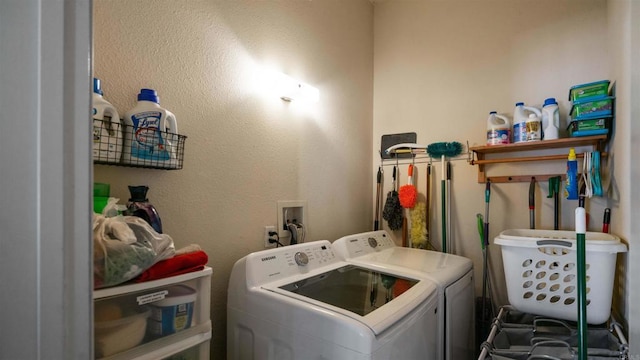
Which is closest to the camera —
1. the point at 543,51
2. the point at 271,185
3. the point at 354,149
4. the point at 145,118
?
the point at 145,118

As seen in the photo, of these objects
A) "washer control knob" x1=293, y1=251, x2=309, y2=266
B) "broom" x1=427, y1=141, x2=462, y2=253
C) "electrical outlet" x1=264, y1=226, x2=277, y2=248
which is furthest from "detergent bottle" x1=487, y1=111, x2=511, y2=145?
"electrical outlet" x1=264, y1=226, x2=277, y2=248

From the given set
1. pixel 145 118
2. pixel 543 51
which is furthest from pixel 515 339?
pixel 145 118

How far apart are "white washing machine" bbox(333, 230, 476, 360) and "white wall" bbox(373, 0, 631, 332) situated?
0.43 metres

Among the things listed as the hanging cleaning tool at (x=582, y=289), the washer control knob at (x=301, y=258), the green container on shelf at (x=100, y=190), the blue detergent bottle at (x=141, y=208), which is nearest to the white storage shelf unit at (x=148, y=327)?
the blue detergent bottle at (x=141, y=208)

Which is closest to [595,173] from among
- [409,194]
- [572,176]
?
[572,176]

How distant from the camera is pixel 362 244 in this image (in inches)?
74.0

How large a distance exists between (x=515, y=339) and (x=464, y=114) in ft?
4.62

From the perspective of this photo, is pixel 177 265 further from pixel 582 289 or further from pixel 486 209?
pixel 486 209

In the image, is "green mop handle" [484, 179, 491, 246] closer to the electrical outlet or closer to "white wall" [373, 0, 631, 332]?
"white wall" [373, 0, 631, 332]

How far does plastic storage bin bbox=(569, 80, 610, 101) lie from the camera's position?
1.46 m

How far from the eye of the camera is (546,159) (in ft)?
5.74

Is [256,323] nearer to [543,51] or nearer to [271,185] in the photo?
[271,185]

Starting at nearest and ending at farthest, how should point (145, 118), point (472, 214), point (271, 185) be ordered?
point (145, 118), point (271, 185), point (472, 214)

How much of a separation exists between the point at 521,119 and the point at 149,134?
1.92 metres
